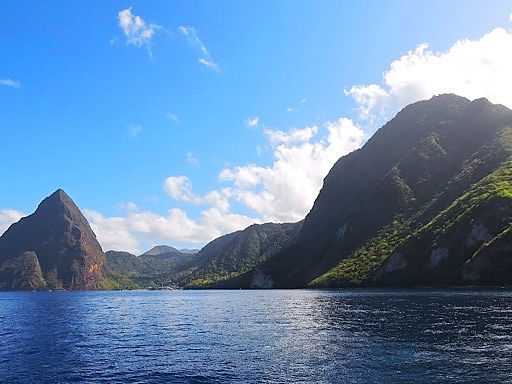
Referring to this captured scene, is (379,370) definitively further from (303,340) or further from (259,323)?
(259,323)

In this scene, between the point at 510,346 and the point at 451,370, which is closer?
the point at 451,370

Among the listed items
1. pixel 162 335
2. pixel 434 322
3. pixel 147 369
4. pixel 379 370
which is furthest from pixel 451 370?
pixel 162 335

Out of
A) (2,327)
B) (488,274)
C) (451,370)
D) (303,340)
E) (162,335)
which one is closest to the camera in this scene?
(451,370)

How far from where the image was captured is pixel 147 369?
48656 mm

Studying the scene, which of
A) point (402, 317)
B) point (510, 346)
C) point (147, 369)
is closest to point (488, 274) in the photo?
point (402, 317)

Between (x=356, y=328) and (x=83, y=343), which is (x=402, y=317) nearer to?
(x=356, y=328)

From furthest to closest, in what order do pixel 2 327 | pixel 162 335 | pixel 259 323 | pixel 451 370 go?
pixel 2 327
pixel 259 323
pixel 162 335
pixel 451 370

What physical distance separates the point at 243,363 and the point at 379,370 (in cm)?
1455

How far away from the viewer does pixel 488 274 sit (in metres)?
194

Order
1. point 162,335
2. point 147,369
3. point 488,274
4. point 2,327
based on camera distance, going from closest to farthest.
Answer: point 147,369
point 162,335
point 2,327
point 488,274

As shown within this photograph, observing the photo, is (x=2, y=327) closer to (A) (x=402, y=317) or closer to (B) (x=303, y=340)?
(B) (x=303, y=340)

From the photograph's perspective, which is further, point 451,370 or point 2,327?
point 2,327

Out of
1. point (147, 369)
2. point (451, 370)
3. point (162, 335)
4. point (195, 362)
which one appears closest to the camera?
point (451, 370)

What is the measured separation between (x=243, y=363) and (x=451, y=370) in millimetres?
21264
